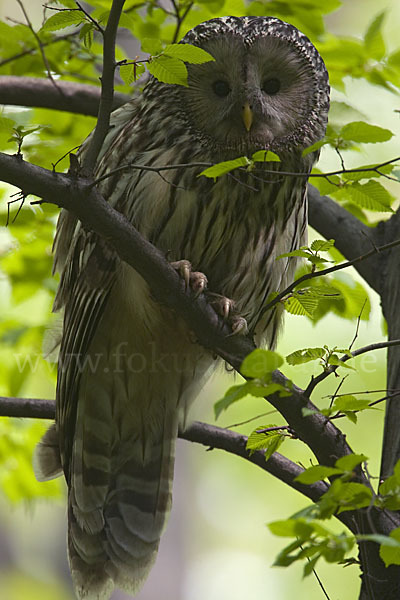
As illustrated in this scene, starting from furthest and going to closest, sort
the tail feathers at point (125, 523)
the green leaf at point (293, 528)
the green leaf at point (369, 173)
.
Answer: the tail feathers at point (125, 523), the green leaf at point (369, 173), the green leaf at point (293, 528)

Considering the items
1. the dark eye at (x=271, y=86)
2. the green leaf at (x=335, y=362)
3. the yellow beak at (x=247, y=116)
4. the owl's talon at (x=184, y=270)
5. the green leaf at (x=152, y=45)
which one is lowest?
the green leaf at (x=335, y=362)

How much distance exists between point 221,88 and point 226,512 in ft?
32.2

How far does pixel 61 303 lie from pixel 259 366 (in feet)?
6.19

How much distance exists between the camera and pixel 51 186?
206 centimetres

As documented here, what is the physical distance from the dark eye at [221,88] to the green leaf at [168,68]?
3.50ft

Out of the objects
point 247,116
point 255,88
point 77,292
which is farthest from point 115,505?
point 255,88

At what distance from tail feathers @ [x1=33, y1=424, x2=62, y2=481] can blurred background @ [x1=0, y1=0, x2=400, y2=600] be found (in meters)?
0.84

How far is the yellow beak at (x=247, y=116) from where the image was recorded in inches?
117

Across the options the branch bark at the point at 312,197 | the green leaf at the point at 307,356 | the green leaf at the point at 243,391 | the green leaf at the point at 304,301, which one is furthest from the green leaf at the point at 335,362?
the branch bark at the point at 312,197

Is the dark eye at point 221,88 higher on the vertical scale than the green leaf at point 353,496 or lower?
higher

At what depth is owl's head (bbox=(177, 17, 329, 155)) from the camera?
10.1 feet

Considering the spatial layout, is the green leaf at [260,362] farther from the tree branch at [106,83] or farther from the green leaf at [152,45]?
the green leaf at [152,45]

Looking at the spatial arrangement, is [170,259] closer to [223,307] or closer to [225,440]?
[223,307]

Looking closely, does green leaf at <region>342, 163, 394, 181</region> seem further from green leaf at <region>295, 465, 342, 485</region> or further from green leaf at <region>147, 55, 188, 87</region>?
green leaf at <region>295, 465, 342, 485</region>
